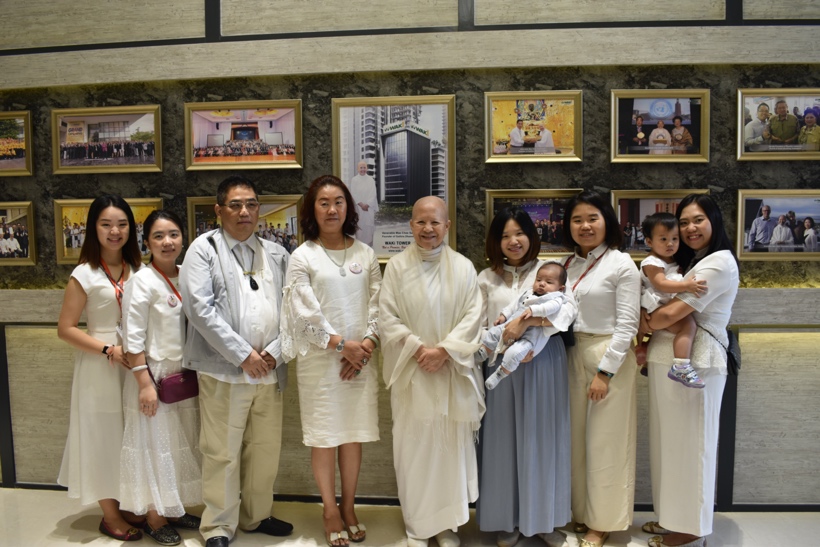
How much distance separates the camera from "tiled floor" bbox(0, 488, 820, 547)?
3.17 m

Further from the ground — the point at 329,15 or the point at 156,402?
the point at 329,15

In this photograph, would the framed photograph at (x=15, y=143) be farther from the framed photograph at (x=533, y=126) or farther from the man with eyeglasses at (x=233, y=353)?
the framed photograph at (x=533, y=126)

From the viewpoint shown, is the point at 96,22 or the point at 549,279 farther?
the point at 96,22

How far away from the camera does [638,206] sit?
3553mm

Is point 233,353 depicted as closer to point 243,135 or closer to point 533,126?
point 243,135

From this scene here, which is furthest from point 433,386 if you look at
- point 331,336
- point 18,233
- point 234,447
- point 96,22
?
point 96,22

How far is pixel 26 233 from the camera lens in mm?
3904

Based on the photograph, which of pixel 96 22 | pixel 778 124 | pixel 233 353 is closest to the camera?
pixel 233 353

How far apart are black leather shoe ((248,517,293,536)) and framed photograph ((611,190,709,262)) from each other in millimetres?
2805

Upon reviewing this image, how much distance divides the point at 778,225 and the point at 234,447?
12.3 ft

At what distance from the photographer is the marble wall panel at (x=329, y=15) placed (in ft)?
11.7

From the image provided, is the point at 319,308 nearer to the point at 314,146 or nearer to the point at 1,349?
the point at 314,146

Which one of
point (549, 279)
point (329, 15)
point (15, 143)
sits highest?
point (329, 15)

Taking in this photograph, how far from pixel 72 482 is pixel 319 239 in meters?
2.06
